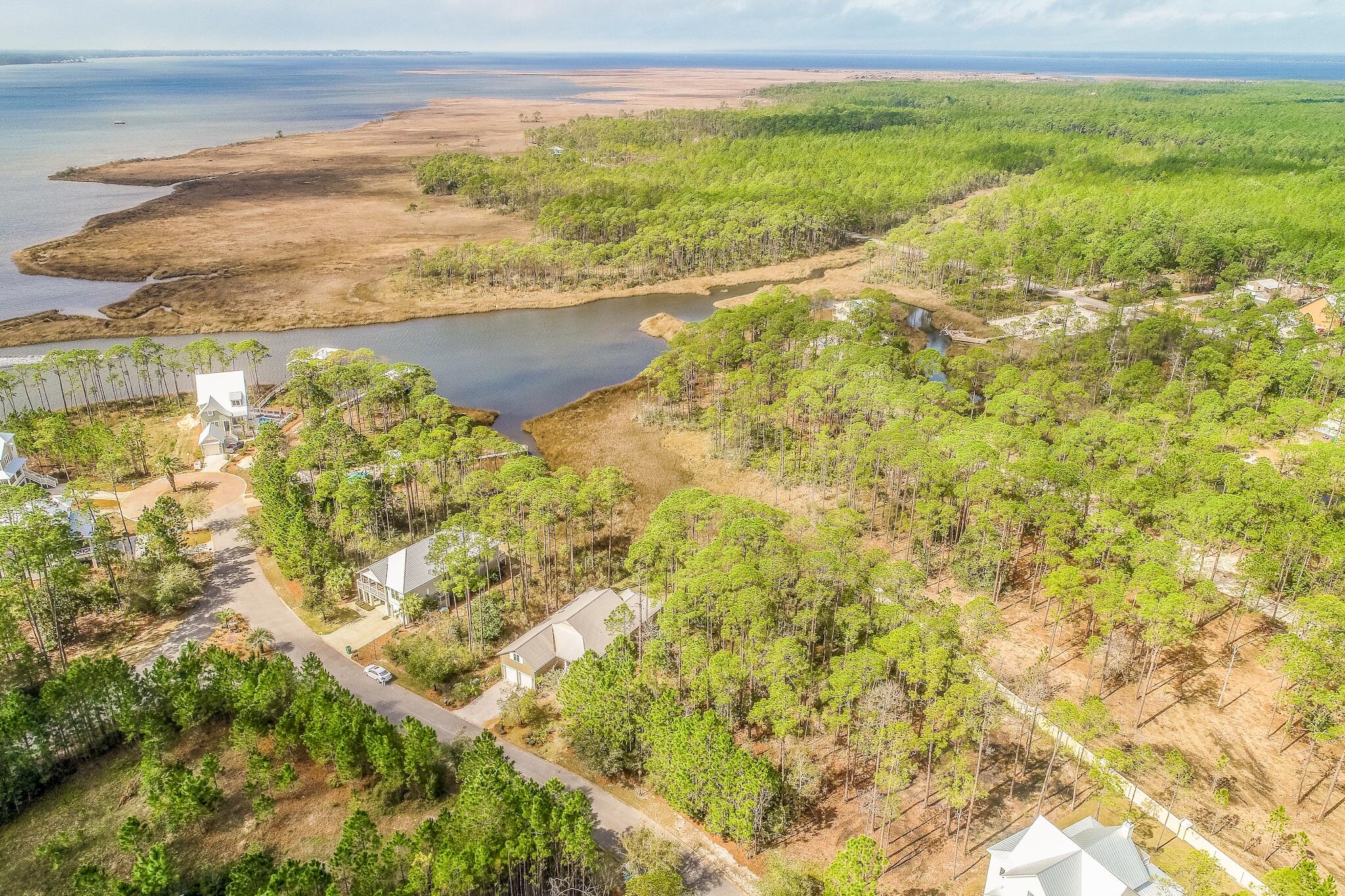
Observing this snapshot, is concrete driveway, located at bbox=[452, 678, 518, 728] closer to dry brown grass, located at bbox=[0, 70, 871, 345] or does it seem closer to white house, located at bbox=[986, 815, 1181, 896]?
white house, located at bbox=[986, 815, 1181, 896]

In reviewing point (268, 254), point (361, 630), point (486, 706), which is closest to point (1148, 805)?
point (486, 706)

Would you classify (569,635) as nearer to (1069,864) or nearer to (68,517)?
(1069,864)

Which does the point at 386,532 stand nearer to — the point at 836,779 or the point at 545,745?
the point at 545,745

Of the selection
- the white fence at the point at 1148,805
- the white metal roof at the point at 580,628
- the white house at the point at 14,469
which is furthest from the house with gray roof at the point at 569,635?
the white house at the point at 14,469

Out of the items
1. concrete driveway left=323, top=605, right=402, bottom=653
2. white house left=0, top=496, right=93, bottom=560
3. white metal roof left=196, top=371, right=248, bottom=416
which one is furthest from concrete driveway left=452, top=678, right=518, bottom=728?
white metal roof left=196, top=371, right=248, bottom=416

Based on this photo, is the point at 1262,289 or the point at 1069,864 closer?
the point at 1069,864

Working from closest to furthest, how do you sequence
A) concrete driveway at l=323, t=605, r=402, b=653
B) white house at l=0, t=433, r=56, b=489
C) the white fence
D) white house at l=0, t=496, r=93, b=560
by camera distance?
1. the white fence
2. concrete driveway at l=323, t=605, r=402, b=653
3. white house at l=0, t=496, r=93, b=560
4. white house at l=0, t=433, r=56, b=489
